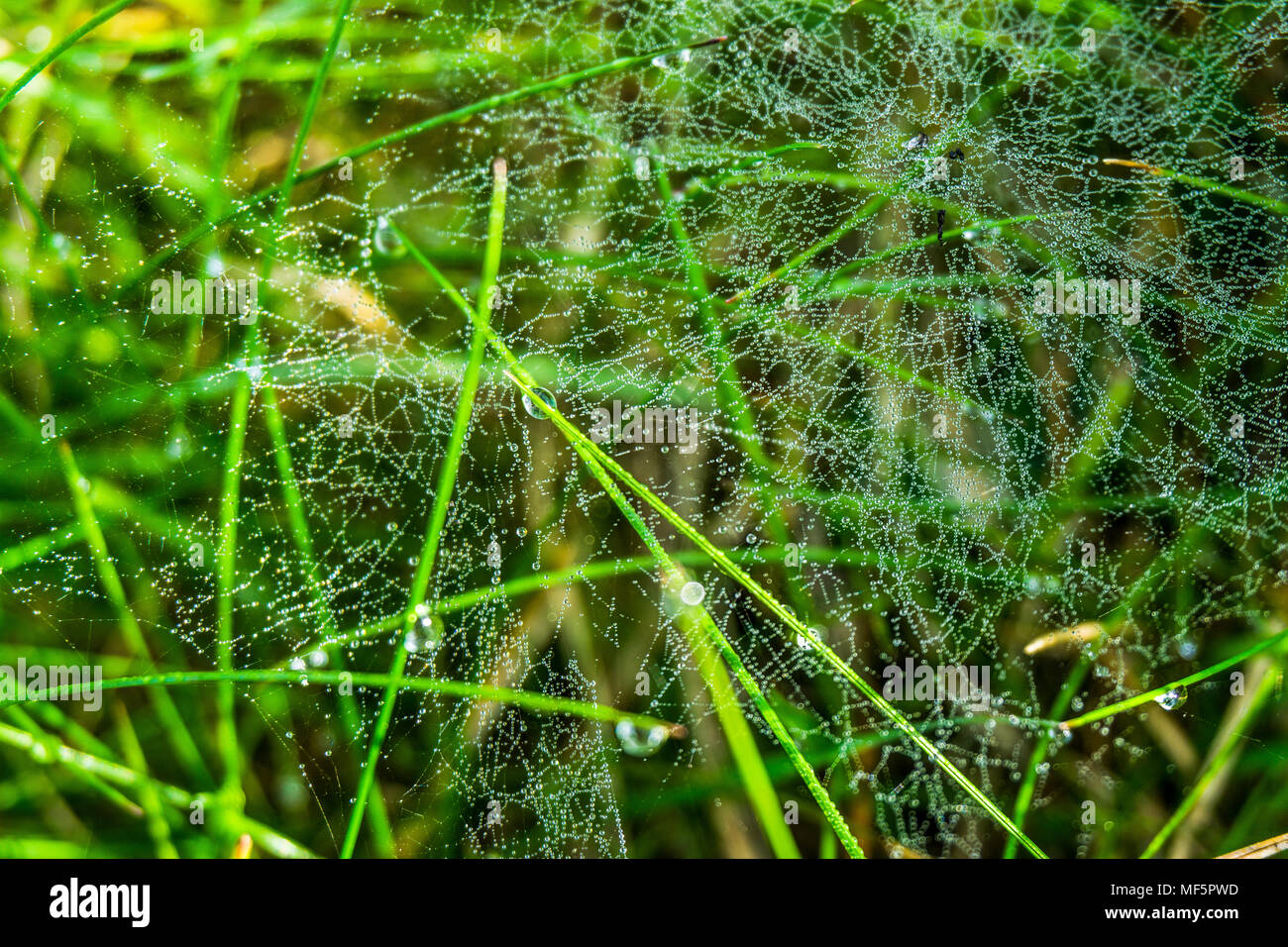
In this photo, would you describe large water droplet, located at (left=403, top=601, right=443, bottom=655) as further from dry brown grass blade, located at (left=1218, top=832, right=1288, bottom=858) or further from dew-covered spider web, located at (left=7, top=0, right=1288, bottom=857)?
dry brown grass blade, located at (left=1218, top=832, right=1288, bottom=858)

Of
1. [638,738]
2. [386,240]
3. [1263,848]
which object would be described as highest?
[386,240]

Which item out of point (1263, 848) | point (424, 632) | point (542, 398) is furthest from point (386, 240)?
point (1263, 848)

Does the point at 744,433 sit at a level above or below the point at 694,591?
above

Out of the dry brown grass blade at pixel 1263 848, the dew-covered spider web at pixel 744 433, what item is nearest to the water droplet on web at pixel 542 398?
the dew-covered spider web at pixel 744 433

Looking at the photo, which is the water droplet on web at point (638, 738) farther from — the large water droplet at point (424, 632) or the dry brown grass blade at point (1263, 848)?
the dry brown grass blade at point (1263, 848)

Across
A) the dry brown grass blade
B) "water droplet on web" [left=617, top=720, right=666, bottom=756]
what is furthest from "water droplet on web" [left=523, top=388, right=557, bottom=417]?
the dry brown grass blade

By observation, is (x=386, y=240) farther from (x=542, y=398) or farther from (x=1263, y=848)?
(x=1263, y=848)

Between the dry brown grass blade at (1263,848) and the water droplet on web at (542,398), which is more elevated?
the water droplet on web at (542,398)
